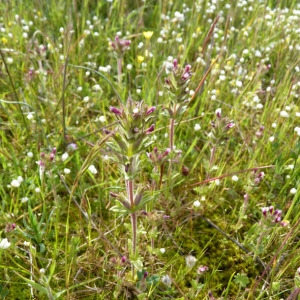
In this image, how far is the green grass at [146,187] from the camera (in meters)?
2.03

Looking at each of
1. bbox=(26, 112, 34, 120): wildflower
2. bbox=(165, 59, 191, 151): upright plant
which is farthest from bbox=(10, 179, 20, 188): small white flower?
bbox=(165, 59, 191, 151): upright plant

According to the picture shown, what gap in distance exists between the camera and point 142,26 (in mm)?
3980

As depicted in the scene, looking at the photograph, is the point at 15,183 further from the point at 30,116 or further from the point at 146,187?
the point at 146,187

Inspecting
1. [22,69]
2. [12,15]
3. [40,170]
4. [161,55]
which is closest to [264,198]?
[40,170]

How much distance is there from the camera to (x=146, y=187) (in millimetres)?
2520

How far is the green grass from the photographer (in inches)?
80.0

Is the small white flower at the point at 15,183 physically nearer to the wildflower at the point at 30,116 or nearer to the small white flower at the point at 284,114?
the wildflower at the point at 30,116

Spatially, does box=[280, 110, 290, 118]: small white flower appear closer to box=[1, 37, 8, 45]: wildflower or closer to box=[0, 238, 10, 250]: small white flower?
box=[0, 238, 10, 250]: small white flower

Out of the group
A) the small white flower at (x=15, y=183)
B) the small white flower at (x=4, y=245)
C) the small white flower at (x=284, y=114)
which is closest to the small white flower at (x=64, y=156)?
the small white flower at (x=15, y=183)

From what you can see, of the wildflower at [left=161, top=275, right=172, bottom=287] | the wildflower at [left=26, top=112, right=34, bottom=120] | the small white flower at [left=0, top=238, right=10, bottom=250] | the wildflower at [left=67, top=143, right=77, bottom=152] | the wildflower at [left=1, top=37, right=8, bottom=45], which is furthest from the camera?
the wildflower at [left=1, top=37, right=8, bottom=45]

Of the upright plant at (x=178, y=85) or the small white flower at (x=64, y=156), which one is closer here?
the upright plant at (x=178, y=85)

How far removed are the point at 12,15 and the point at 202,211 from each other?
281cm

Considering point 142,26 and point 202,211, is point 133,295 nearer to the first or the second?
point 202,211

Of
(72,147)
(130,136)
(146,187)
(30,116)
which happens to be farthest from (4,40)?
(130,136)
